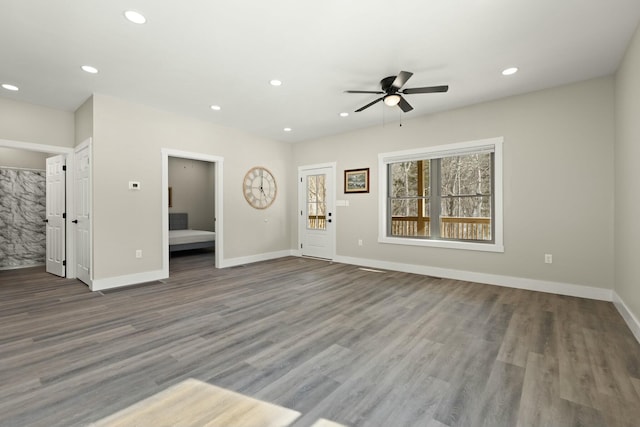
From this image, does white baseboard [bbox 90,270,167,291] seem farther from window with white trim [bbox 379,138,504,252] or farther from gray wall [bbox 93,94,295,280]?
window with white trim [bbox 379,138,504,252]

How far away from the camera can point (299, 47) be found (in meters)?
2.86

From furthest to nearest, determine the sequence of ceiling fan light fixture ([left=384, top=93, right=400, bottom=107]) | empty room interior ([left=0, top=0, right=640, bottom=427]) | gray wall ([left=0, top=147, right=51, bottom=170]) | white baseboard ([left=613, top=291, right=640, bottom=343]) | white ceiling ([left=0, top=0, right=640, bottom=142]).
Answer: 1. gray wall ([left=0, top=147, right=51, bottom=170])
2. ceiling fan light fixture ([left=384, top=93, right=400, bottom=107])
3. white baseboard ([left=613, top=291, right=640, bottom=343])
4. white ceiling ([left=0, top=0, right=640, bottom=142])
5. empty room interior ([left=0, top=0, right=640, bottom=427])

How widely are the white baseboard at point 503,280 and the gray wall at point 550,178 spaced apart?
67mm

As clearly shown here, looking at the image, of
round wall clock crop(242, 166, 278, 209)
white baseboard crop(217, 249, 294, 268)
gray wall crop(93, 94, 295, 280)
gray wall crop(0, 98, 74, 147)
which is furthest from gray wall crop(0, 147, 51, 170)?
white baseboard crop(217, 249, 294, 268)

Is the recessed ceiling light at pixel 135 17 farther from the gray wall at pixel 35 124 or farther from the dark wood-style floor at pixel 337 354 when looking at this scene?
the gray wall at pixel 35 124

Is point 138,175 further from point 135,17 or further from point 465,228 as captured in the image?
point 465,228

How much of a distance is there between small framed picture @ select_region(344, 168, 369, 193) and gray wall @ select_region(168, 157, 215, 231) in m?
5.01

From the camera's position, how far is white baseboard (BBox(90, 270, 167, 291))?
4008 mm

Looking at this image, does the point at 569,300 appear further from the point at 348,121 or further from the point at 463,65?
the point at 348,121

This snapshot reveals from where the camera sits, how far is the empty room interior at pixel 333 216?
72.6 inches

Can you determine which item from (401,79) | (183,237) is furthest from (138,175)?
(401,79)

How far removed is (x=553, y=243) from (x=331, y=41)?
12.6ft

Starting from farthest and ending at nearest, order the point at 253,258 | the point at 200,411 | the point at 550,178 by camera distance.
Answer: the point at 253,258 → the point at 550,178 → the point at 200,411

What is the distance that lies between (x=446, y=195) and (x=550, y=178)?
55.9 inches
